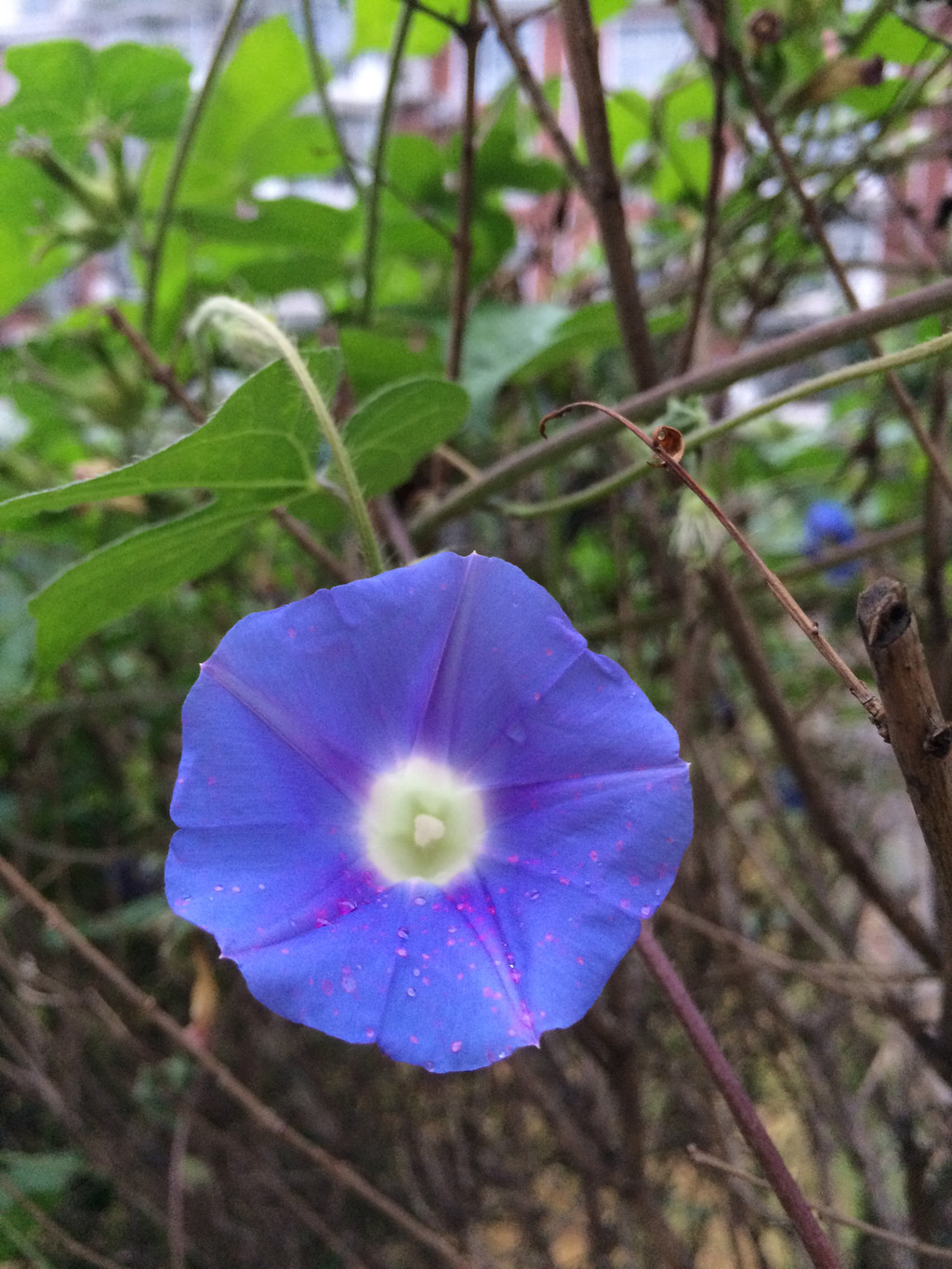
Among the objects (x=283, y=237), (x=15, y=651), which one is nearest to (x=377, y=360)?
(x=283, y=237)

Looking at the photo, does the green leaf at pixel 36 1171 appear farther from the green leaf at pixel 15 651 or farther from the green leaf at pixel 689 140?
the green leaf at pixel 689 140

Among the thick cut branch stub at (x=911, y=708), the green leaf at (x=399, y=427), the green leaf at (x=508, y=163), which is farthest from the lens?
the green leaf at (x=508, y=163)

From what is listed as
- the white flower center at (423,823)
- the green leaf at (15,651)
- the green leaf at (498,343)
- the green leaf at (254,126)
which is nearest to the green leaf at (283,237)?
the green leaf at (254,126)

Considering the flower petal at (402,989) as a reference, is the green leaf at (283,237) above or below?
above

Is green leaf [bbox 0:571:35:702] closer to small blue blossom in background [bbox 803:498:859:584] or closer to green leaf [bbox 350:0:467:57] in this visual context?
green leaf [bbox 350:0:467:57]

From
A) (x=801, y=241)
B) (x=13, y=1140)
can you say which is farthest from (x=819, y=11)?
(x=13, y=1140)

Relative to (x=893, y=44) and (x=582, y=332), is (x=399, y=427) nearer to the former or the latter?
(x=582, y=332)
